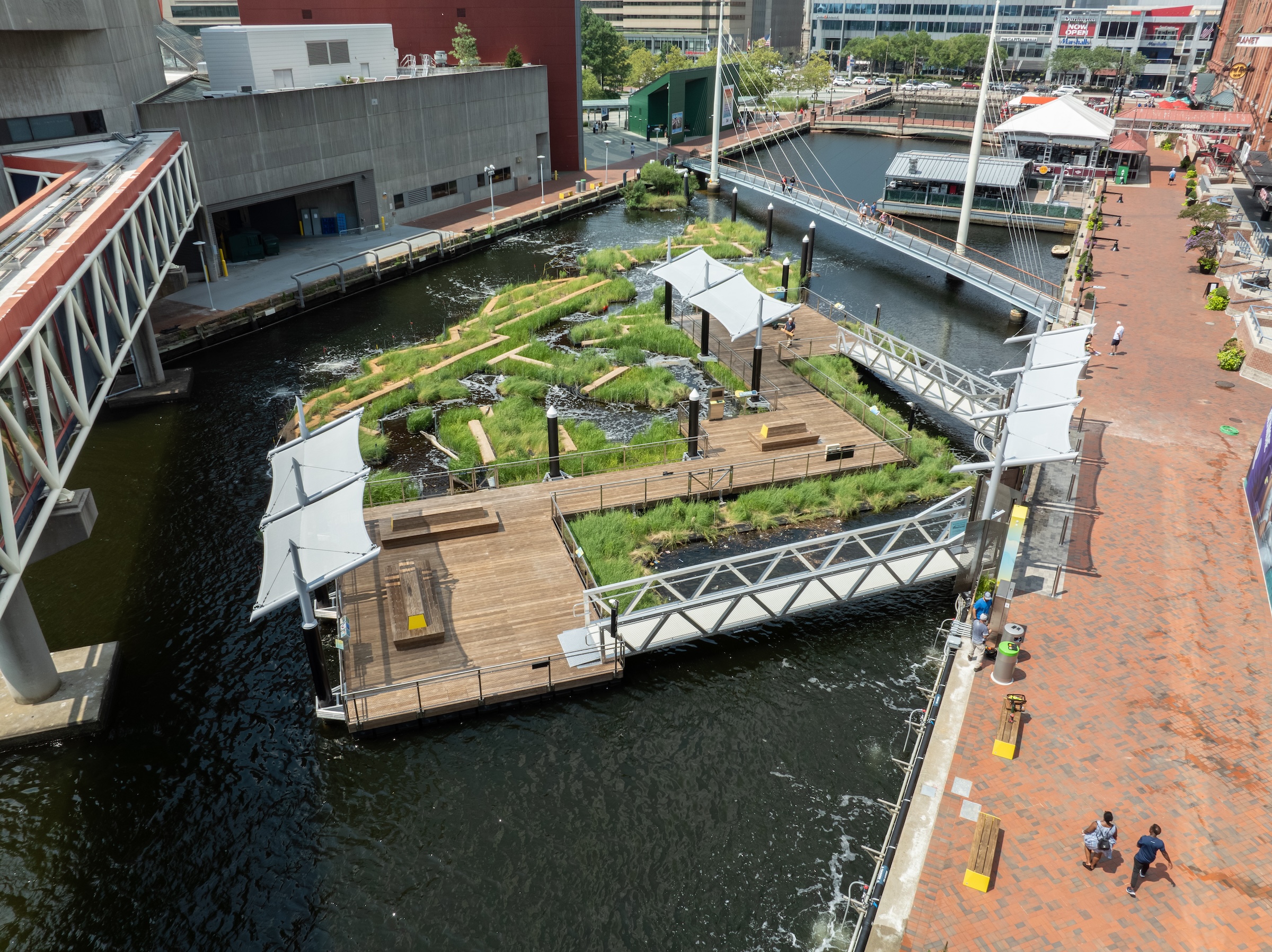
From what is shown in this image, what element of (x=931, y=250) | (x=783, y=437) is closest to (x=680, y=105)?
(x=931, y=250)

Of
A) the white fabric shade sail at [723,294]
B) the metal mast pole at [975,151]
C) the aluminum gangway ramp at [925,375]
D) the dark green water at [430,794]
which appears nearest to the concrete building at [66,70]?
the dark green water at [430,794]

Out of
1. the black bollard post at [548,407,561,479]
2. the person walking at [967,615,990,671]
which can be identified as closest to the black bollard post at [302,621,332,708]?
the black bollard post at [548,407,561,479]

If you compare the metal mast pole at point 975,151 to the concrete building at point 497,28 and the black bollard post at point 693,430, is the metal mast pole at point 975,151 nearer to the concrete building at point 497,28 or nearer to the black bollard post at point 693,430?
the black bollard post at point 693,430

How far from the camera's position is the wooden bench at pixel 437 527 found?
2420 centimetres

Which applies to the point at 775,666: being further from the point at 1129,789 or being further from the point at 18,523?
the point at 18,523

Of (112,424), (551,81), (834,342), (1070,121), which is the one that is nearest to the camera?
(112,424)

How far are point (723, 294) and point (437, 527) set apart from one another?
16.2 m

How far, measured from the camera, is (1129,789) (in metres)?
16.5

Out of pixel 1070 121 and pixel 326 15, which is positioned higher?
pixel 326 15

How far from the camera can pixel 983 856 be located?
14.6 m

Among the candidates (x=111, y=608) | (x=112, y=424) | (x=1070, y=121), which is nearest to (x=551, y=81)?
(x=1070, y=121)

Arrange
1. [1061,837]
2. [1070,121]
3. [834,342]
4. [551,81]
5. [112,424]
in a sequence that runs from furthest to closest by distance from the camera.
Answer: [551,81], [1070,121], [834,342], [112,424], [1061,837]

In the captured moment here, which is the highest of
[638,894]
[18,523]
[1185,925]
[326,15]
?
[326,15]

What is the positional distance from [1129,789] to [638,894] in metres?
9.78
